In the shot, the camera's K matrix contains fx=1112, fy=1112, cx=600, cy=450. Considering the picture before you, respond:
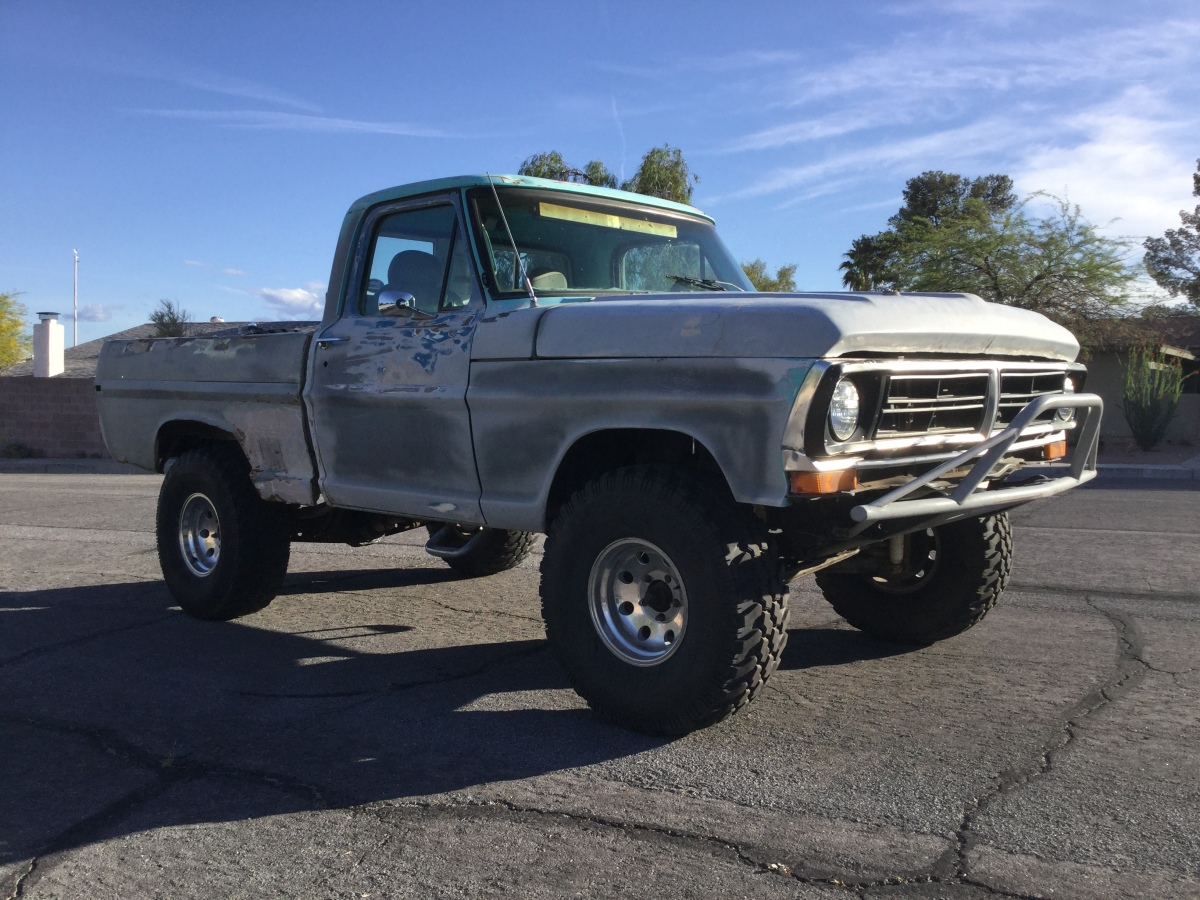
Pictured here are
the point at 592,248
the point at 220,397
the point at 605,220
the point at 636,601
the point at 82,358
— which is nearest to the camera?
the point at 636,601

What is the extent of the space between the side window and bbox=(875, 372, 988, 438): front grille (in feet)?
6.52

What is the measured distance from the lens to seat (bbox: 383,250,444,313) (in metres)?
5.13

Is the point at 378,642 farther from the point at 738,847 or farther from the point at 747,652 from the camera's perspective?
the point at 738,847

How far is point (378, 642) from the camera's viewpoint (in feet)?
18.6

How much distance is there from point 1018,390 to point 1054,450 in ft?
2.06

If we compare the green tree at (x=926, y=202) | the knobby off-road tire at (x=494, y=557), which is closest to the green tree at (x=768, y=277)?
the green tree at (x=926, y=202)

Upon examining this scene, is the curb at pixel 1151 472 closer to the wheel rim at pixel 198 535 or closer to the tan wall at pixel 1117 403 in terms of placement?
the tan wall at pixel 1117 403

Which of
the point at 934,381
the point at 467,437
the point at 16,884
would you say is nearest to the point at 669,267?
the point at 467,437

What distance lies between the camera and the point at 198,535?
6.33m

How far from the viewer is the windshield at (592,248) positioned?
4949mm

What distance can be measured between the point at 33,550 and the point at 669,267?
625cm

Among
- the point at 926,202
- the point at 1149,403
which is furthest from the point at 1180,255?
the point at 1149,403

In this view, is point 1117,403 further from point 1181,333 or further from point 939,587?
point 939,587

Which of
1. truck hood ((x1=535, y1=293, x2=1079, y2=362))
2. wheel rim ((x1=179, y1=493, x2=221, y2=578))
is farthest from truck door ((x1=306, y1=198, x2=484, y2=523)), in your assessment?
wheel rim ((x1=179, y1=493, x2=221, y2=578))
